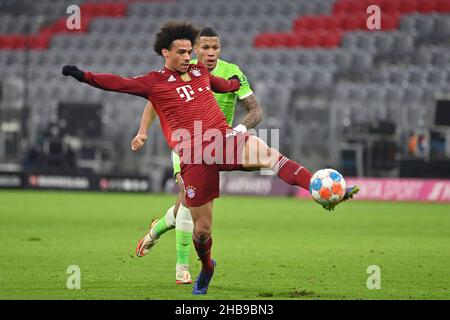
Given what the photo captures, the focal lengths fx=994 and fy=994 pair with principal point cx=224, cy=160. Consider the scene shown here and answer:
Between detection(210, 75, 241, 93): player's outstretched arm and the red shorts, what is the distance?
768 mm

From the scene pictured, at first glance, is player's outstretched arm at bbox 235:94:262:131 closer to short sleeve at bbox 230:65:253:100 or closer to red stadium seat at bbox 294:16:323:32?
short sleeve at bbox 230:65:253:100

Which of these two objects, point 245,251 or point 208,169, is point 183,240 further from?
point 245,251

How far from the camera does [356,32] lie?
31266 mm

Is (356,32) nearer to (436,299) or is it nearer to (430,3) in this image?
(430,3)

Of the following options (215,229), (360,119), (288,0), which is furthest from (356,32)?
(215,229)

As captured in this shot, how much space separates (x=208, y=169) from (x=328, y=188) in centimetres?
124

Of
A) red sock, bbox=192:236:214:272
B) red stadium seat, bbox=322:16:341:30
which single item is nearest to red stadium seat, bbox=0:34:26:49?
red stadium seat, bbox=322:16:341:30

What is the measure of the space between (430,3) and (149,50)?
370 inches

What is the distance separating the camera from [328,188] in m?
8.61

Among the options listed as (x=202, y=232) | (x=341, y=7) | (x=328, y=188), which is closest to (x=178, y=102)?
(x=202, y=232)

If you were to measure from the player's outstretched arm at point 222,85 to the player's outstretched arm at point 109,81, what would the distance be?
756mm

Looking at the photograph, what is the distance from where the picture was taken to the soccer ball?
28.3 ft

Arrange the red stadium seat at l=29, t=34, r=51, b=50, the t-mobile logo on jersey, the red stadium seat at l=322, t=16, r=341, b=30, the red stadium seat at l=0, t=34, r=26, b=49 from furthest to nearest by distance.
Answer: the red stadium seat at l=0, t=34, r=26, b=49, the red stadium seat at l=29, t=34, r=51, b=50, the red stadium seat at l=322, t=16, r=341, b=30, the t-mobile logo on jersey
